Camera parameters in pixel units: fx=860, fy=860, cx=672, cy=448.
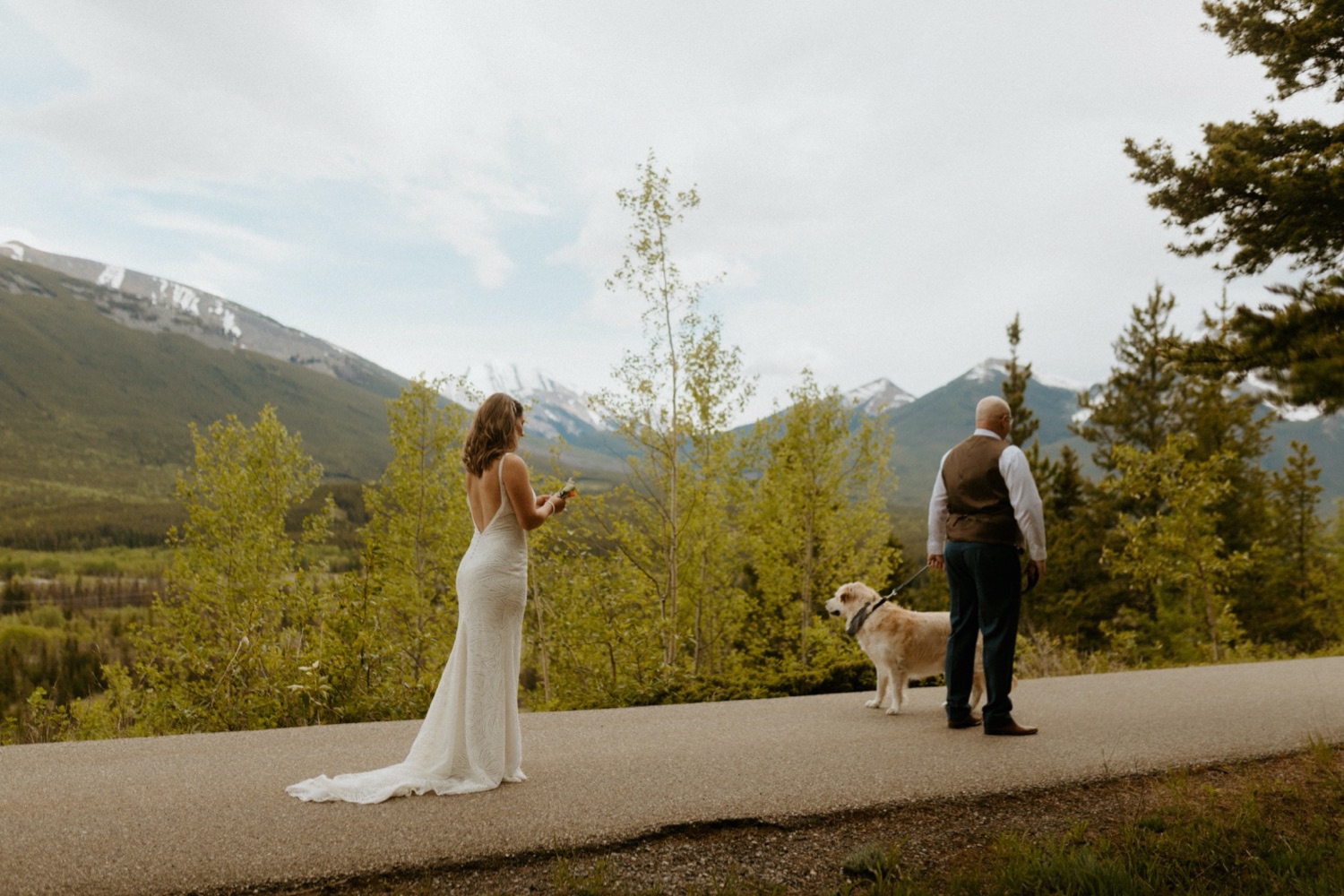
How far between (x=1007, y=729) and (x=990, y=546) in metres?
1.54

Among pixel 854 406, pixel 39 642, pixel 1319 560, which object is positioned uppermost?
pixel 854 406

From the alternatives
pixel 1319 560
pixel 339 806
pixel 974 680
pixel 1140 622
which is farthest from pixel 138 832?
pixel 1319 560

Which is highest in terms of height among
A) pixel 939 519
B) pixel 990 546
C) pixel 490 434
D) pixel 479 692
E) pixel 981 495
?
pixel 490 434

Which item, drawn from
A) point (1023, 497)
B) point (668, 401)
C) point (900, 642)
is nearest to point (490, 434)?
point (1023, 497)

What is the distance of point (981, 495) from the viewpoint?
692 centimetres

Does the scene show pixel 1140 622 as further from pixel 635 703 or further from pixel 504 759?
pixel 504 759

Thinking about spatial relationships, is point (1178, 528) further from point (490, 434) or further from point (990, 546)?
point (490, 434)

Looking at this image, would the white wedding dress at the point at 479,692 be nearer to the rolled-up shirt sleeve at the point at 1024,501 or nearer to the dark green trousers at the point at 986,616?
the dark green trousers at the point at 986,616

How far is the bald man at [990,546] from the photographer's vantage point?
676 cm

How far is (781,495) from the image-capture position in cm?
2434

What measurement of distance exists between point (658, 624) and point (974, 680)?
8621 millimetres

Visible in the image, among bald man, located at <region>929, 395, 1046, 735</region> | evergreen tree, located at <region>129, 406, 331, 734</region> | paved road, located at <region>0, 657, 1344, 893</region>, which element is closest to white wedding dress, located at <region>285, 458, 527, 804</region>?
paved road, located at <region>0, 657, 1344, 893</region>

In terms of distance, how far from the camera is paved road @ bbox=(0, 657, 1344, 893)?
432cm

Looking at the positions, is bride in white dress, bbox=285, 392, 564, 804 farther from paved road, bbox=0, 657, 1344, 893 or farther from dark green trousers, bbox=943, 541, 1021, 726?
dark green trousers, bbox=943, 541, 1021, 726
